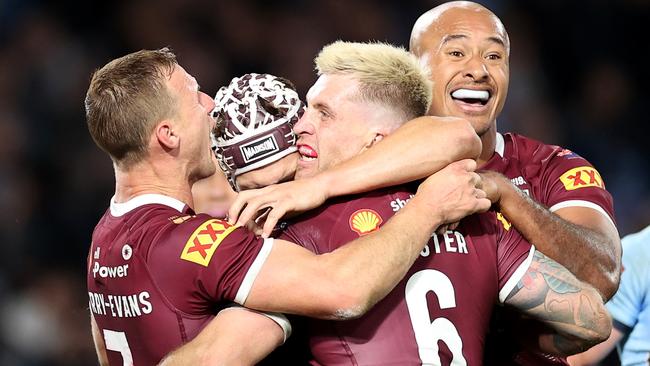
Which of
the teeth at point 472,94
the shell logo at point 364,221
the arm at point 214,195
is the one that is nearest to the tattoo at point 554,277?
the shell logo at point 364,221

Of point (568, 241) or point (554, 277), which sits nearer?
point (554, 277)

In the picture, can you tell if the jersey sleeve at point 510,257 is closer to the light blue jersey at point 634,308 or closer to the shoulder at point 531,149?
the shoulder at point 531,149

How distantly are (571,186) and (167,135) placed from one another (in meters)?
1.77

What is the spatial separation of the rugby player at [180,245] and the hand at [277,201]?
0.22ft

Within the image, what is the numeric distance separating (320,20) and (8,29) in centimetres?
276

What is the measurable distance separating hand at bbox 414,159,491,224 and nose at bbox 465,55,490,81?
1083 mm

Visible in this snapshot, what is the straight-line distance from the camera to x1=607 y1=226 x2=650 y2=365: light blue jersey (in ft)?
17.0

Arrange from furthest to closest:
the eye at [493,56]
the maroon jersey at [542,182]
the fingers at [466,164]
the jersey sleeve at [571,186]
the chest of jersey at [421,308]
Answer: the eye at [493,56] < the jersey sleeve at [571,186] < the maroon jersey at [542,182] < the fingers at [466,164] < the chest of jersey at [421,308]

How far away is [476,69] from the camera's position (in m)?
4.62

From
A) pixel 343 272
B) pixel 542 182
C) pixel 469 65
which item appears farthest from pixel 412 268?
pixel 469 65

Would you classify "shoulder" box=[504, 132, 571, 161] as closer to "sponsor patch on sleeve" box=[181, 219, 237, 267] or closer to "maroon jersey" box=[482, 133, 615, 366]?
"maroon jersey" box=[482, 133, 615, 366]

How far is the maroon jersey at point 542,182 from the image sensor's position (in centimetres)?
419

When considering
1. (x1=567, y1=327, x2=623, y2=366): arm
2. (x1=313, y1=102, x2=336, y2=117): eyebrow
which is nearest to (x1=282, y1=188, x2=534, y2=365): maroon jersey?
(x1=313, y1=102, x2=336, y2=117): eyebrow

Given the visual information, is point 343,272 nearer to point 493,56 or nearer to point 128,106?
point 128,106
